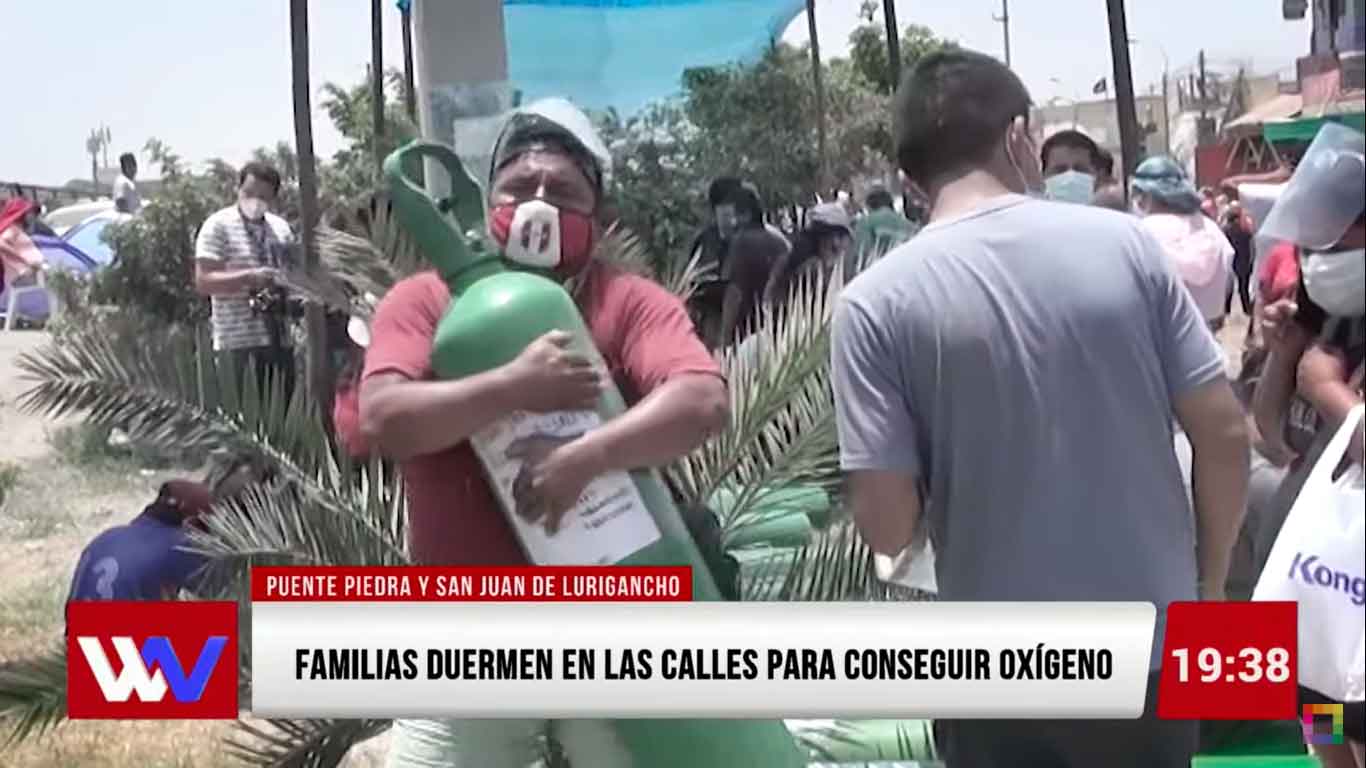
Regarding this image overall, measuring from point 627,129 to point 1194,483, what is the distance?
96cm

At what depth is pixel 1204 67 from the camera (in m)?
2.43

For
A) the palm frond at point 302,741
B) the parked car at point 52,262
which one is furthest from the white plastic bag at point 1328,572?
the parked car at point 52,262

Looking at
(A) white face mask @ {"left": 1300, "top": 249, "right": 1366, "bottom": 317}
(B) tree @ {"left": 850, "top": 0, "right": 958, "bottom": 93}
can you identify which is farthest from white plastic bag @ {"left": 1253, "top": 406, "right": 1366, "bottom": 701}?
(B) tree @ {"left": 850, "top": 0, "right": 958, "bottom": 93}

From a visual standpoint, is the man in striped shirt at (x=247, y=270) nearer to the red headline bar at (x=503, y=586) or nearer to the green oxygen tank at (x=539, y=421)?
the green oxygen tank at (x=539, y=421)

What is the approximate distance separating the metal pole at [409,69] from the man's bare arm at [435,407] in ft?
1.42

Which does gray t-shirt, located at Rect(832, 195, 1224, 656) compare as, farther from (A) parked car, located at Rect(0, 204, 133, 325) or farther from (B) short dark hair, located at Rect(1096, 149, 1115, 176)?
(A) parked car, located at Rect(0, 204, 133, 325)

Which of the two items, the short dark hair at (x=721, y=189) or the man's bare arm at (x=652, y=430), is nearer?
the man's bare arm at (x=652, y=430)

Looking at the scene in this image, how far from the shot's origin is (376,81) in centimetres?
254

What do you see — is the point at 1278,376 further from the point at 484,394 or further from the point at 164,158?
the point at 164,158

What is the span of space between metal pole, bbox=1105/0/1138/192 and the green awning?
18cm

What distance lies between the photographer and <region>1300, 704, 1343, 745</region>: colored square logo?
238 centimetres

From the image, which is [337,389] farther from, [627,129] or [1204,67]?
[1204,67]

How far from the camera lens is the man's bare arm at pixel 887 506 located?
215 centimetres

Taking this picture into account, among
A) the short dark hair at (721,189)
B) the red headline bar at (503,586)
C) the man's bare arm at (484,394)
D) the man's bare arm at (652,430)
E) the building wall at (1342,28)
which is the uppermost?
the building wall at (1342,28)
